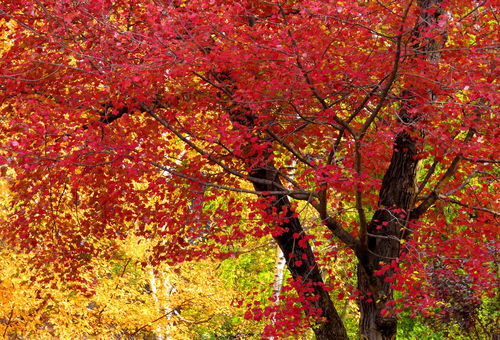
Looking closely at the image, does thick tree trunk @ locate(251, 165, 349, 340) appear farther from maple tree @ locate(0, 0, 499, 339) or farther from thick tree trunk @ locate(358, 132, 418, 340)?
thick tree trunk @ locate(358, 132, 418, 340)

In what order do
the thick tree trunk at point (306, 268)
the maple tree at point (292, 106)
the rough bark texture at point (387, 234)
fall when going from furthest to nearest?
the thick tree trunk at point (306, 268), the rough bark texture at point (387, 234), the maple tree at point (292, 106)

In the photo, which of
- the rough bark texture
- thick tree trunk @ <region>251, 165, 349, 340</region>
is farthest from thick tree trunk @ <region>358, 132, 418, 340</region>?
thick tree trunk @ <region>251, 165, 349, 340</region>

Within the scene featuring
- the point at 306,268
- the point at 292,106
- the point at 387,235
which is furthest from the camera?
the point at 306,268

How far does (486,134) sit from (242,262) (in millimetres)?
11702

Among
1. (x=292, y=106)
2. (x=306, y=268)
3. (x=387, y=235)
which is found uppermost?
(x=292, y=106)

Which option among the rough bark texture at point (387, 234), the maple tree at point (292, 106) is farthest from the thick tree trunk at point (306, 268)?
the rough bark texture at point (387, 234)

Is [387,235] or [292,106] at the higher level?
[292,106]

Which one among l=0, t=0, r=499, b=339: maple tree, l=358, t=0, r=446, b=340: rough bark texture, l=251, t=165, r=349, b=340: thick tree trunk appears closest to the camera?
l=0, t=0, r=499, b=339: maple tree

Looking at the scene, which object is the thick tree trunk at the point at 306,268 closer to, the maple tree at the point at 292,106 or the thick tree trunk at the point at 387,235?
the maple tree at the point at 292,106

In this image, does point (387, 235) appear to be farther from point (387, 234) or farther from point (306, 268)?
point (306, 268)

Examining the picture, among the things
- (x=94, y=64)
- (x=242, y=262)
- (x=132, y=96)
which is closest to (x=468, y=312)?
(x=132, y=96)

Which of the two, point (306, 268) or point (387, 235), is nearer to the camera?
point (387, 235)

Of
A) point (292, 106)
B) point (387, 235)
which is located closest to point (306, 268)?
point (387, 235)

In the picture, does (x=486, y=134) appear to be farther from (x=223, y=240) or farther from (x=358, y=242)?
(x=223, y=240)
